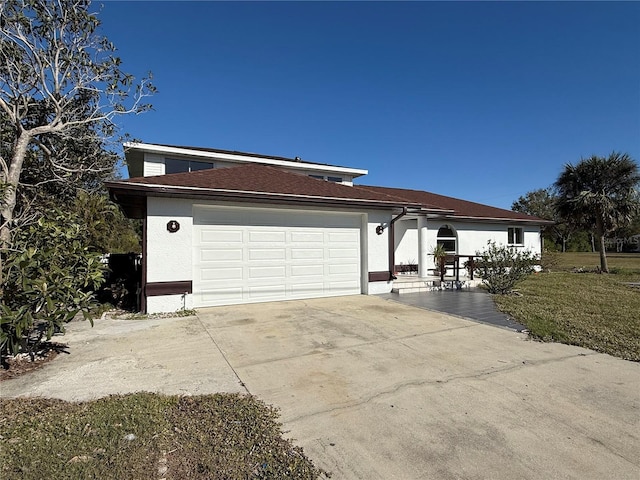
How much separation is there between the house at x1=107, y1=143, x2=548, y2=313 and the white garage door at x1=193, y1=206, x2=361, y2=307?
0.09 ft

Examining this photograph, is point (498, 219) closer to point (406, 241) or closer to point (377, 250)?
point (406, 241)

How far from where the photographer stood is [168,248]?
299 inches

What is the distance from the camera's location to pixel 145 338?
18.1 ft

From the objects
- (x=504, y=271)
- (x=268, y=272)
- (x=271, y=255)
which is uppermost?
(x=271, y=255)

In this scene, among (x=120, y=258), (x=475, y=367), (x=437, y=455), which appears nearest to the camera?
(x=437, y=455)

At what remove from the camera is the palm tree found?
16875 millimetres

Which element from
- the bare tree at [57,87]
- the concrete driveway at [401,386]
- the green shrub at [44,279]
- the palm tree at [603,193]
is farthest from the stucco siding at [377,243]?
the palm tree at [603,193]

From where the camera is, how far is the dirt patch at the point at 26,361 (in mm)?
4004

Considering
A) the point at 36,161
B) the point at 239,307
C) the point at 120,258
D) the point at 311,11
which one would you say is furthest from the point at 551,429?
the point at 36,161

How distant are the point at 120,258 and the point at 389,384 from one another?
8.97m

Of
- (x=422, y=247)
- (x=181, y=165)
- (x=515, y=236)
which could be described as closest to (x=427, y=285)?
(x=422, y=247)

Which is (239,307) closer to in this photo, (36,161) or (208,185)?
(208,185)

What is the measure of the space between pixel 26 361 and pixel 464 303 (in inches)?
359

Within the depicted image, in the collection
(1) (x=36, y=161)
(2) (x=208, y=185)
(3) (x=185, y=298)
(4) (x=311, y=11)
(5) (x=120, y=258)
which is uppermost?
(4) (x=311, y=11)
